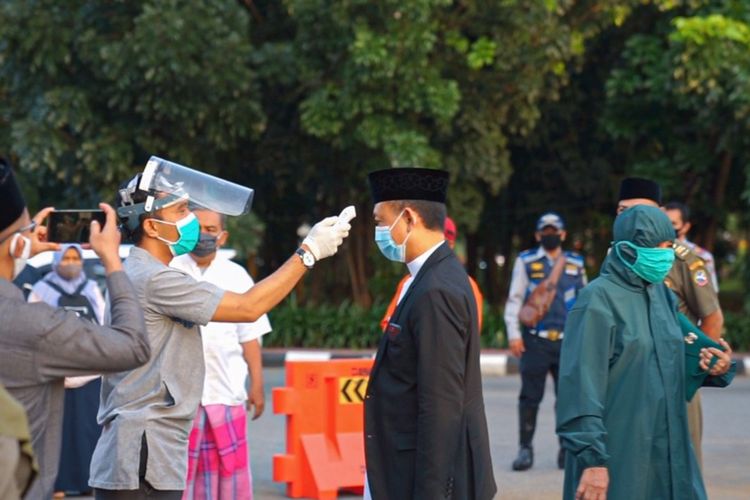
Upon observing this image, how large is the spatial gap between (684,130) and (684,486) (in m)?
16.2

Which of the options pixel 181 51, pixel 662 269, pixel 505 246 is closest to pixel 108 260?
pixel 662 269

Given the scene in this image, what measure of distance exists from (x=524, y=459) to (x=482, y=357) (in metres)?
7.53

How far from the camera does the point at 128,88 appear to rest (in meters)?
17.7

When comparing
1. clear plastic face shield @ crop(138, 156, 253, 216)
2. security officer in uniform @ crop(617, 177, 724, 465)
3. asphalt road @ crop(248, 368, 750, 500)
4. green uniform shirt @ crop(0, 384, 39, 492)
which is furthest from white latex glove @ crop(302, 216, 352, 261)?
asphalt road @ crop(248, 368, 750, 500)

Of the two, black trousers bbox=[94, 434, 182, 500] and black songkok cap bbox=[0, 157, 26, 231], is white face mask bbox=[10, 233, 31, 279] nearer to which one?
black songkok cap bbox=[0, 157, 26, 231]

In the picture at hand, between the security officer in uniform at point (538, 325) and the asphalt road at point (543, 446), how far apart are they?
15.9 inches

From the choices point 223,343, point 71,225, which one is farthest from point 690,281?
point 71,225

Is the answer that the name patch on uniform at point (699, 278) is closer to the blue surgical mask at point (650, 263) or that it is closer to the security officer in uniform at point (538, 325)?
the blue surgical mask at point (650, 263)

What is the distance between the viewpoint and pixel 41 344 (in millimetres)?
3717

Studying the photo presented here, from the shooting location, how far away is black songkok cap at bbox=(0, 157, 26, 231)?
3.52 m

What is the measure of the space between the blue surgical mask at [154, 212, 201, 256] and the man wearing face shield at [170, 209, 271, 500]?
165 cm

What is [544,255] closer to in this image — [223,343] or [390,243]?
[223,343]

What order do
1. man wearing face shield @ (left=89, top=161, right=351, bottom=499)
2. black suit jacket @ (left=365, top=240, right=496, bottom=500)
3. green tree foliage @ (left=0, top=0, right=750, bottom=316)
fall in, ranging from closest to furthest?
man wearing face shield @ (left=89, top=161, right=351, bottom=499)
black suit jacket @ (left=365, top=240, right=496, bottom=500)
green tree foliage @ (left=0, top=0, right=750, bottom=316)

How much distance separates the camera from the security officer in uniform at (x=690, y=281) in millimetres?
7543
